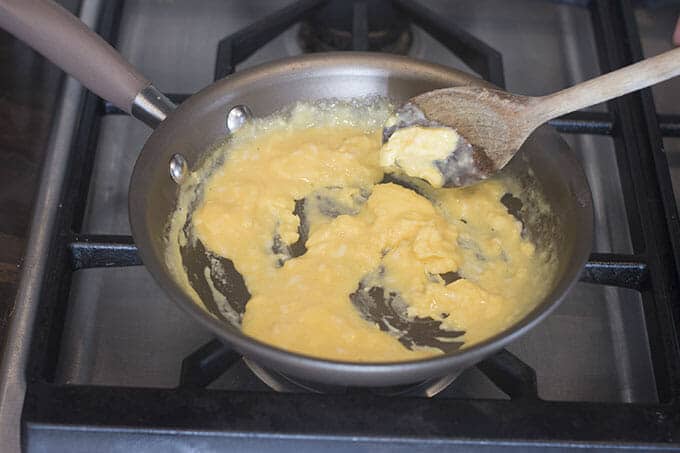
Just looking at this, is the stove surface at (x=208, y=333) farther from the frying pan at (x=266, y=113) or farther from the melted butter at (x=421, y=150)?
the melted butter at (x=421, y=150)

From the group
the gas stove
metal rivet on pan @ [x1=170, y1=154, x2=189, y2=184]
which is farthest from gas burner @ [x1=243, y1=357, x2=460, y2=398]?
metal rivet on pan @ [x1=170, y1=154, x2=189, y2=184]

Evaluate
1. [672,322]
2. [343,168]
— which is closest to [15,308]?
[343,168]

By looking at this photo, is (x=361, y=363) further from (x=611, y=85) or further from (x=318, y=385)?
(x=611, y=85)

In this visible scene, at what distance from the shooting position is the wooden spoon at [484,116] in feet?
2.89

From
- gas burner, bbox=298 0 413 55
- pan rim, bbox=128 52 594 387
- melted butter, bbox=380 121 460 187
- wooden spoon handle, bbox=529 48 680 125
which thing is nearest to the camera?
pan rim, bbox=128 52 594 387

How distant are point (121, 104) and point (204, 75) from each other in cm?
31

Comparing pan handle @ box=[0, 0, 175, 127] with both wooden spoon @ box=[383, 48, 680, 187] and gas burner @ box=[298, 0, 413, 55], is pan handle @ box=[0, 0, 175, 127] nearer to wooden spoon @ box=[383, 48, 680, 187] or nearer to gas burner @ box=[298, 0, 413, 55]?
wooden spoon @ box=[383, 48, 680, 187]

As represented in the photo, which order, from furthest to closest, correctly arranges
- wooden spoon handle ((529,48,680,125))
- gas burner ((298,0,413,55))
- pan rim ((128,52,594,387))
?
gas burner ((298,0,413,55)), wooden spoon handle ((529,48,680,125)), pan rim ((128,52,594,387))

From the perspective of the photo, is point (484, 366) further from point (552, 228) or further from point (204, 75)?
point (204, 75)

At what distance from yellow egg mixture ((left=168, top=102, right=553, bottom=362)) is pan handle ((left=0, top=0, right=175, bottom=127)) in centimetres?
11

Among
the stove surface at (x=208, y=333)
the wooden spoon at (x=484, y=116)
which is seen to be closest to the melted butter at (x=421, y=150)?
the wooden spoon at (x=484, y=116)

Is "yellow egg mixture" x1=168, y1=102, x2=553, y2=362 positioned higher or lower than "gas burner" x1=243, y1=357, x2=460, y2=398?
A: higher

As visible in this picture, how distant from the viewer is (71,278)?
902 mm

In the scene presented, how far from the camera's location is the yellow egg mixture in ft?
2.76
